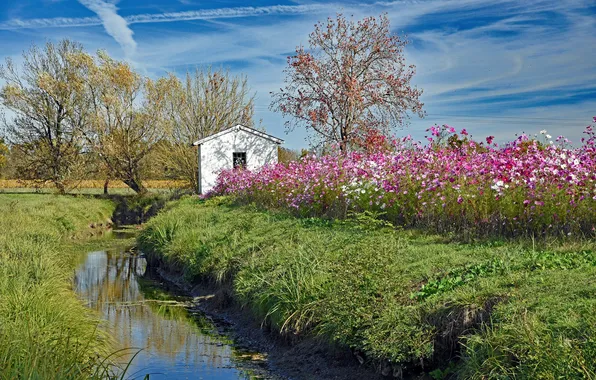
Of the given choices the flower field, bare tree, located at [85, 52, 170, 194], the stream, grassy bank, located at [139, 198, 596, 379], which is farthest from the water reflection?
bare tree, located at [85, 52, 170, 194]

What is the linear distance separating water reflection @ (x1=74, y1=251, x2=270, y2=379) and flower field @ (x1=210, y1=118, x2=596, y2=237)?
3979 millimetres

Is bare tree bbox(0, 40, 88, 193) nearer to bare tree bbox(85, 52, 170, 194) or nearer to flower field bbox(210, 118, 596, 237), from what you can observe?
bare tree bbox(85, 52, 170, 194)

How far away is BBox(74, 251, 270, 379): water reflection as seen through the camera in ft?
26.7

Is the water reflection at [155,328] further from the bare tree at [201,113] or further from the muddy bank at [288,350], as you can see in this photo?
the bare tree at [201,113]

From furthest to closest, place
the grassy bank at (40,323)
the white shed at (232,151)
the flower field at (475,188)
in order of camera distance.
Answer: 1. the white shed at (232,151)
2. the flower field at (475,188)
3. the grassy bank at (40,323)

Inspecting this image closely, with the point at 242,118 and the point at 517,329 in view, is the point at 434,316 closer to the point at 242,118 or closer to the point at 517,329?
the point at 517,329

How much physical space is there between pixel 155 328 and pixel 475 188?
575 cm

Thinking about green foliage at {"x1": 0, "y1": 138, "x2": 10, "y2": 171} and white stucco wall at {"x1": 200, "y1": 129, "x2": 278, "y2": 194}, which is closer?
white stucco wall at {"x1": 200, "y1": 129, "x2": 278, "y2": 194}

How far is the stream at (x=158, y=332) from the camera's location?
8047 millimetres

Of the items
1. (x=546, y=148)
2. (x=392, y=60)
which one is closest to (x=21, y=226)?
(x=546, y=148)

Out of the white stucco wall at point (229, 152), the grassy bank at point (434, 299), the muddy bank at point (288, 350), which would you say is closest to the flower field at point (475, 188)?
the grassy bank at point (434, 299)

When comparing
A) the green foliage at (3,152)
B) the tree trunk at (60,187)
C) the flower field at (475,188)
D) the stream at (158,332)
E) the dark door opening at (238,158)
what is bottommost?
the stream at (158,332)

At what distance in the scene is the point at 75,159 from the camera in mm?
40344

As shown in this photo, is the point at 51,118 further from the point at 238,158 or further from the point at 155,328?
the point at 155,328
